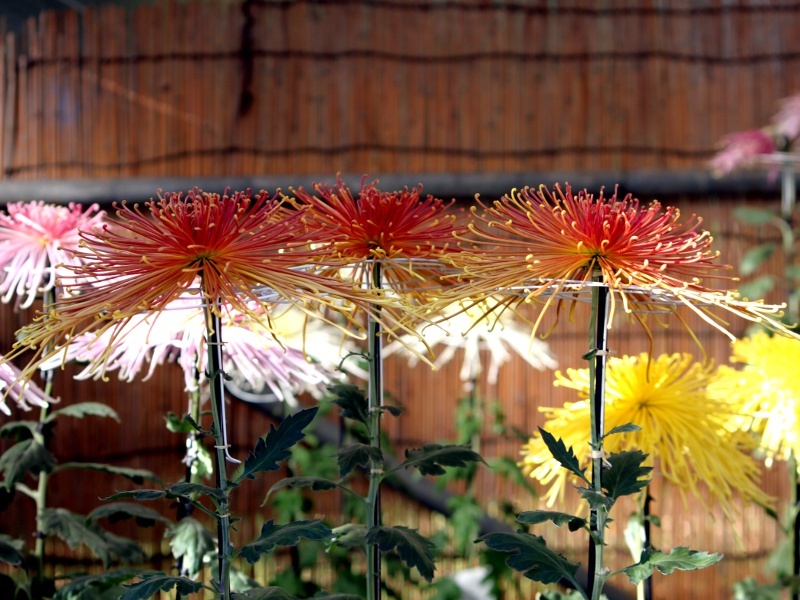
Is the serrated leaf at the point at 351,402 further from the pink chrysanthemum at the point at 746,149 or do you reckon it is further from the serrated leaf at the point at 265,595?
the pink chrysanthemum at the point at 746,149

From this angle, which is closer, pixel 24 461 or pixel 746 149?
pixel 24 461

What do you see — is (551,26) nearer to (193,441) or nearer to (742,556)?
Answer: (742,556)

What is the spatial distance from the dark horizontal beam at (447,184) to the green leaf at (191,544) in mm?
976

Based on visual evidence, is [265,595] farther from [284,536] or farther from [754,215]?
[754,215]

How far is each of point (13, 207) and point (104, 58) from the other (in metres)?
1.09

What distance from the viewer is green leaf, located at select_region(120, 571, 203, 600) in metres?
0.65

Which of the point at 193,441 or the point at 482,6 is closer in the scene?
the point at 193,441

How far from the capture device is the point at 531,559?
2.23 feet

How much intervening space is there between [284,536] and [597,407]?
27cm

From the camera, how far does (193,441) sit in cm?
90

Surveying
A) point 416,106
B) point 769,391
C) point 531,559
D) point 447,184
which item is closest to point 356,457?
point 531,559

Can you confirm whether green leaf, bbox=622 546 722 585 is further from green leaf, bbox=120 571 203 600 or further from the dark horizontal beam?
the dark horizontal beam

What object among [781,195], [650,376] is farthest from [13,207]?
[781,195]

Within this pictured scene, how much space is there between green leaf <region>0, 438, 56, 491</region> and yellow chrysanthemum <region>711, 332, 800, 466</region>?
2.46 ft
